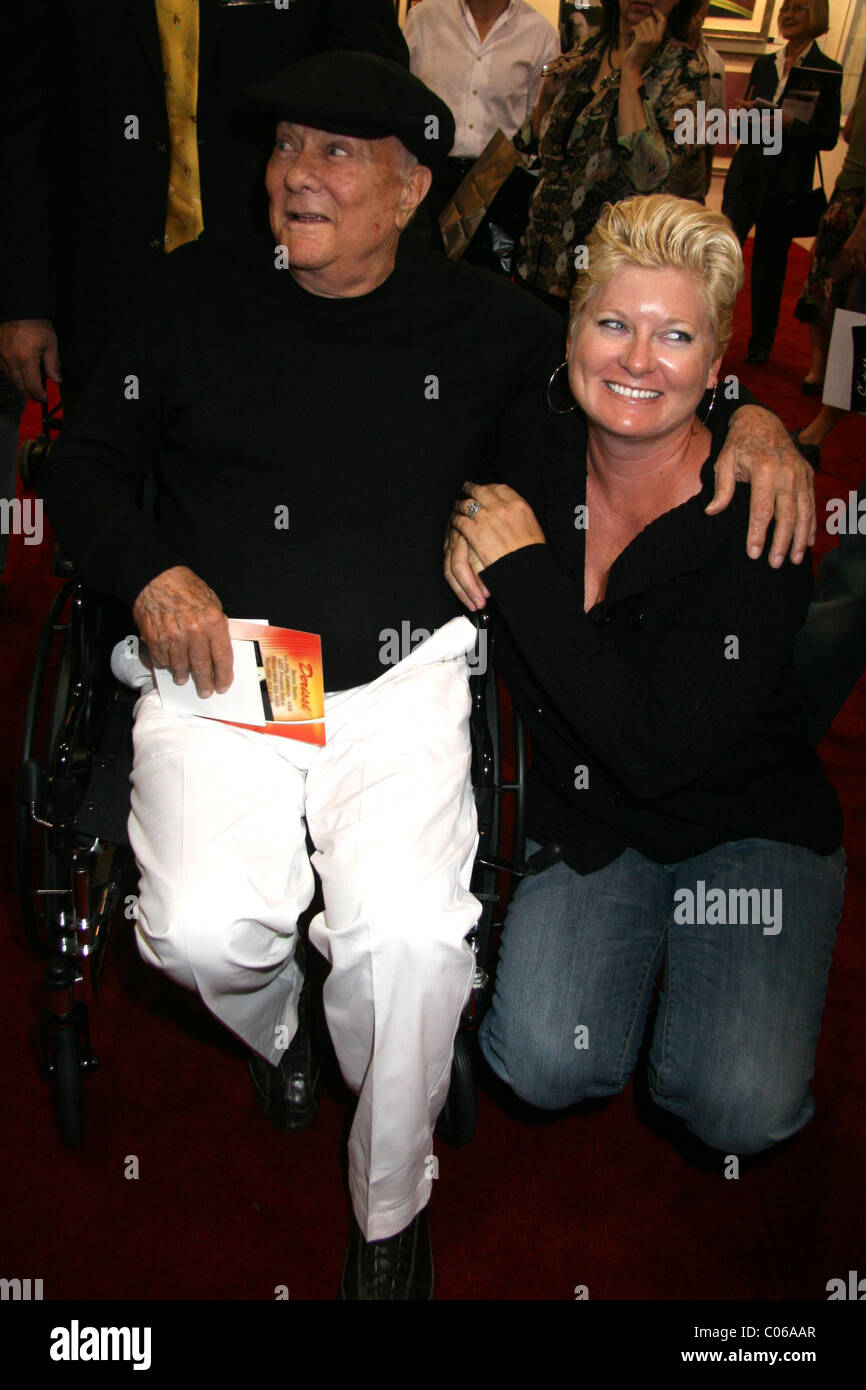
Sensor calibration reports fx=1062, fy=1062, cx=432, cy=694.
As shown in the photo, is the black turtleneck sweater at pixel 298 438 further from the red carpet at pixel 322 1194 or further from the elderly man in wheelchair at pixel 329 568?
the red carpet at pixel 322 1194

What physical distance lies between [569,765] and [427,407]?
2.30ft

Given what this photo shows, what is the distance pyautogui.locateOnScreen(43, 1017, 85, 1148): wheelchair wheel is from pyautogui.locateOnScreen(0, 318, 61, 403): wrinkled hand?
136 centimetres

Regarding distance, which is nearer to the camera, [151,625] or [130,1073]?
A: [151,625]

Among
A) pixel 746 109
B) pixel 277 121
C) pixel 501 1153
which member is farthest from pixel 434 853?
pixel 746 109

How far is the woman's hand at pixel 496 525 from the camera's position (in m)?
1.75

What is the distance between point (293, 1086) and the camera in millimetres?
2049

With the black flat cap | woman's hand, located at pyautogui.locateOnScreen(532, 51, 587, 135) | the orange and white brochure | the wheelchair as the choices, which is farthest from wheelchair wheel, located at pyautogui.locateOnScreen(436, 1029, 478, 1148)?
woman's hand, located at pyautogui.locateOnScreen(532, 51, 587, 135)

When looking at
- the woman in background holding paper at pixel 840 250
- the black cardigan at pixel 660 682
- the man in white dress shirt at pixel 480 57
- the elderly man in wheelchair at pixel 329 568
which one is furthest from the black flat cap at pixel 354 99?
the woman in background holding paper at pixel 840 250

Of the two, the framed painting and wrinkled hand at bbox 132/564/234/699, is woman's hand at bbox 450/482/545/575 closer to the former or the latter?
wrinkled hand at bbox 132/564/234/699

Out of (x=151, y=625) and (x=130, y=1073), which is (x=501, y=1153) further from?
(x=151, y=625)

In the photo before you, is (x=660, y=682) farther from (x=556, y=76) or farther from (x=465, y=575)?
(x=556, y=76)

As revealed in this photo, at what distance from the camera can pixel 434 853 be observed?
5.46 ft

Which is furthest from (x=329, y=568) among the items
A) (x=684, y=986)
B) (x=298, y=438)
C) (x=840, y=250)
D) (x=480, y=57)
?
(x=840, y=250)
